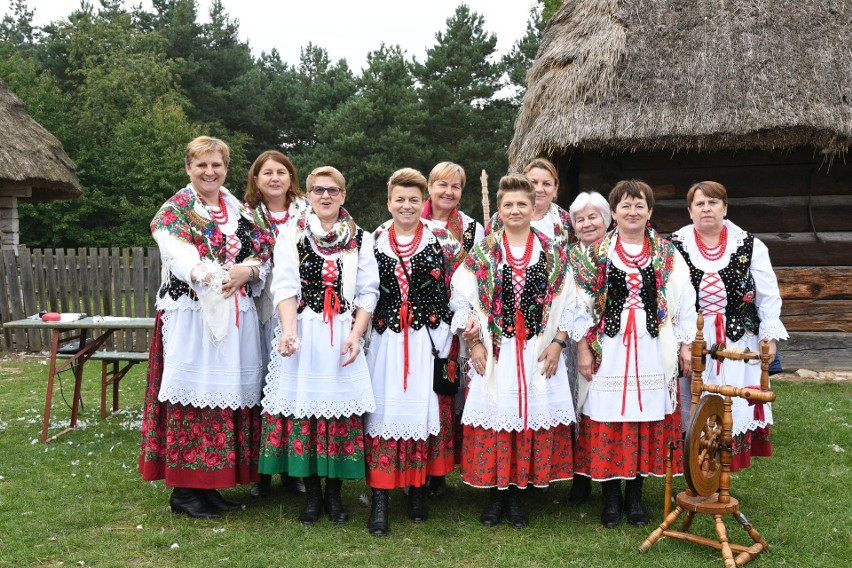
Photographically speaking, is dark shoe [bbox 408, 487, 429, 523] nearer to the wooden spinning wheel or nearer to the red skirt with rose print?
the red skirt with rose print

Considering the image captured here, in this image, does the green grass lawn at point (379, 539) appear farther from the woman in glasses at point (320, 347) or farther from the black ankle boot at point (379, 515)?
the woman in glasses at point (320, 347)

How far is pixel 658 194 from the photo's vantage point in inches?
313

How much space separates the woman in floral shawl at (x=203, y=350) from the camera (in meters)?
3.68

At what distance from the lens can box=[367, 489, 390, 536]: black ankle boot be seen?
143 inches

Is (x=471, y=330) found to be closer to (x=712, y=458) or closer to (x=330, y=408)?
(x=330, y=408)

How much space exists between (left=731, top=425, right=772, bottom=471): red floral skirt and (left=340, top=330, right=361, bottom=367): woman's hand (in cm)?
187

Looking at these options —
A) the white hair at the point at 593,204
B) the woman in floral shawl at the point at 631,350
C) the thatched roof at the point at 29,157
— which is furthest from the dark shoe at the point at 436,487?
the thatched roof at the point at 29,157

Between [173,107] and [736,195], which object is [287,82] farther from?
[736,195]

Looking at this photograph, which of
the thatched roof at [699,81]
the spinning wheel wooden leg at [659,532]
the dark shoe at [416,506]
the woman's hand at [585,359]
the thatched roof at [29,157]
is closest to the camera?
the spinning wheel wooden leg at [659,532]

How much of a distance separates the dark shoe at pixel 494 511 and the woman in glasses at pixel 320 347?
25.3 inches

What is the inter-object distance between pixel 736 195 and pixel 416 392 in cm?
546

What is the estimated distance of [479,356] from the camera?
3.64 metres

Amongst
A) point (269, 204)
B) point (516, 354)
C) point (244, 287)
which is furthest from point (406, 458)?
point (269, 204)

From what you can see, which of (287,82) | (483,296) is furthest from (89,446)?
(287,82)
